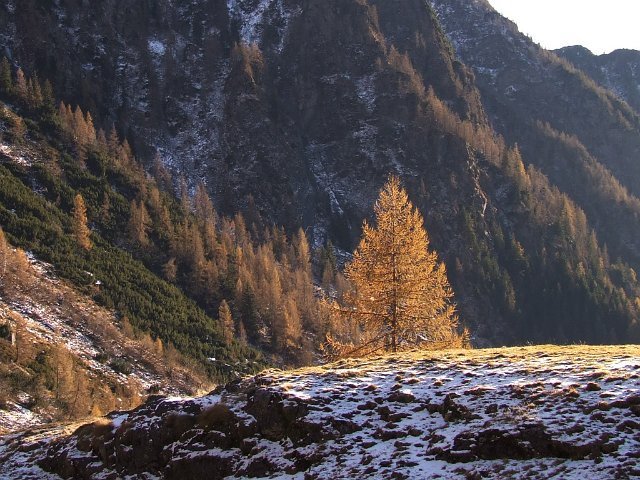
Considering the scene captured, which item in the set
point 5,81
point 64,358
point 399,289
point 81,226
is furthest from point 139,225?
point 399,289

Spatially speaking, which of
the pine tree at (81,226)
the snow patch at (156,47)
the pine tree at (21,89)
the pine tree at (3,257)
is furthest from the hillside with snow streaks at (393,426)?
the snow patch at (156,47)

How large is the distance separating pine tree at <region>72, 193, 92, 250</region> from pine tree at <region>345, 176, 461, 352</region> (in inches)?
3280

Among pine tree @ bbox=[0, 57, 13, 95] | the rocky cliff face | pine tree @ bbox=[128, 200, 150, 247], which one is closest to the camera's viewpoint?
pine tree @ bbox=[128, 200, 150, 247]

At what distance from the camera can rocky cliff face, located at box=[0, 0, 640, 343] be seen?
16312 centimetres

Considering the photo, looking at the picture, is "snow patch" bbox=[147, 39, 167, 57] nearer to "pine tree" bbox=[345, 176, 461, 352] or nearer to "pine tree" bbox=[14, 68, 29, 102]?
"pine tree" bbox=[14, 68, 29, 102]

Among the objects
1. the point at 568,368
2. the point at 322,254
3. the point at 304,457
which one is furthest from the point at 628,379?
the point at 322,254

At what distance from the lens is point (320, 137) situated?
18262cm

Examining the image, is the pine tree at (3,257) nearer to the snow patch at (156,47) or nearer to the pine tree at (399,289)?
the pine tree at (399,289)

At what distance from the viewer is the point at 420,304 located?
85.6 ft

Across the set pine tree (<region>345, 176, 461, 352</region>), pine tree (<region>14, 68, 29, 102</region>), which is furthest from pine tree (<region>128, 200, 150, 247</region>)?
pine tree (<region>345, 176, 461, 352</region>)

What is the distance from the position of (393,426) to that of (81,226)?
96920mm

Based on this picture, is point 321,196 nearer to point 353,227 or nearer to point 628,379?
point 353,227

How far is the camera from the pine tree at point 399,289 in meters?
26.1

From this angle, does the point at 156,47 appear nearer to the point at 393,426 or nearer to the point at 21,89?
the point at 21,89
